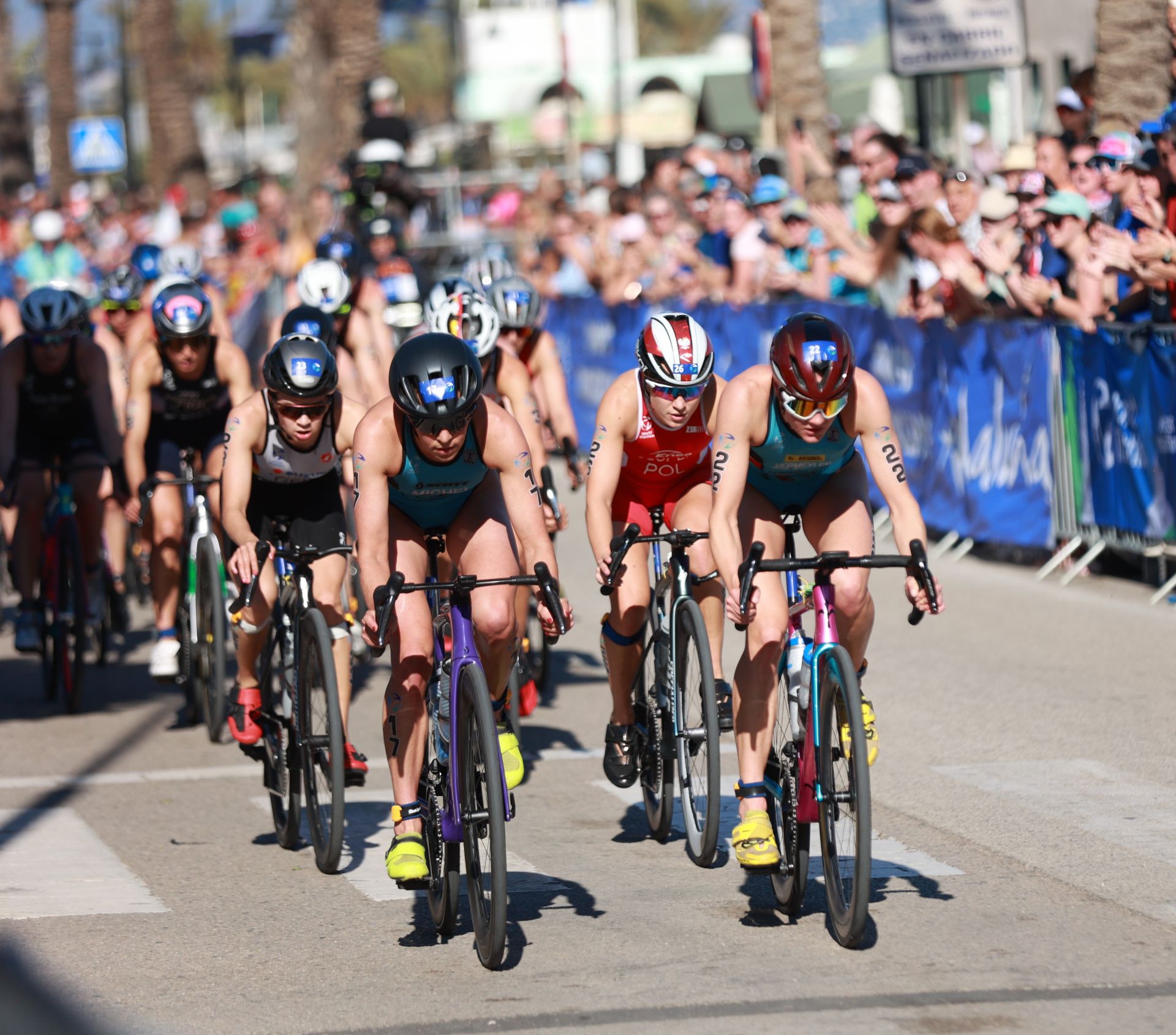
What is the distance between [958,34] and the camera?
17016 mm

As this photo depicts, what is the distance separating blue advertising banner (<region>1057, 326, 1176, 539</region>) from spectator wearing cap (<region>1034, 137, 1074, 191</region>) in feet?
5.84

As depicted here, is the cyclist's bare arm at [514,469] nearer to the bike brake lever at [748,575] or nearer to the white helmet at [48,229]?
the bike brake lever at [748,575]

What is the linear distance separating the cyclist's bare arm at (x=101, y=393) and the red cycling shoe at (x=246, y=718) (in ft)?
9.13

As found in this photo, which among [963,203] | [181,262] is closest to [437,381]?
[181,262]

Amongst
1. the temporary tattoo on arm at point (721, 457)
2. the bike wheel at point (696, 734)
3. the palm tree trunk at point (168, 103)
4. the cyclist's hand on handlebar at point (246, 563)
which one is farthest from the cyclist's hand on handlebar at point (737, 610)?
the palm tree trunk at point (168, 103)

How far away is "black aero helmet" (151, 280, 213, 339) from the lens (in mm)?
9797

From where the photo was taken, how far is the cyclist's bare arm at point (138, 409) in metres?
10.1

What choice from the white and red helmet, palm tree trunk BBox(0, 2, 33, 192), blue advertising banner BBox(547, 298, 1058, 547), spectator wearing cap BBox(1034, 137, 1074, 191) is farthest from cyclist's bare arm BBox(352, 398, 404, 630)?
palm tree trunk BBox(0, 2, 33, 192)

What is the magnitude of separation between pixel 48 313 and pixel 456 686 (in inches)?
208

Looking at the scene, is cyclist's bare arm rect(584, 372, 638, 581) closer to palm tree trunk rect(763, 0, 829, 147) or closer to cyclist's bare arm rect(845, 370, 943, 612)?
cyclist's bare arm rect(845, 370, 943, 612)

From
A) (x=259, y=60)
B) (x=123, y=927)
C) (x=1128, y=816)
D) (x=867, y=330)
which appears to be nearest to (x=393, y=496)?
(x=123, y=927)

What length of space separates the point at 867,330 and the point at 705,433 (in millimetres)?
7807

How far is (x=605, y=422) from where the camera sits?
7613 mm

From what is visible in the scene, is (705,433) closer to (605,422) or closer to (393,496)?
(605,422)
